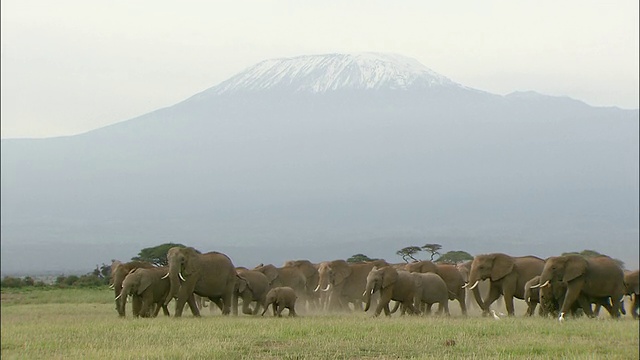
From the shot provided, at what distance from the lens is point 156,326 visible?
22.8 meters

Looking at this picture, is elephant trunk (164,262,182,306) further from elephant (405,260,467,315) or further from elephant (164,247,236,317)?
elephant (405,260,467,315)

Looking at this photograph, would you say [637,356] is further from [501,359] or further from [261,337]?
[261,337]

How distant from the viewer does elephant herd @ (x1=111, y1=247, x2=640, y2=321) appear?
27875 mm

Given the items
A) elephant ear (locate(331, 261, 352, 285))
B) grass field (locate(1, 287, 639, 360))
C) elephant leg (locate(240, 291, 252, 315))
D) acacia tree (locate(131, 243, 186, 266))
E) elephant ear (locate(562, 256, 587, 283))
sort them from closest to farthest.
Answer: grass field (locate(1, 287, 639, 360)) → elephant ear (locate(562, 256, 587, 283)) → elephant leg (locate(240, 291, 252, 315)) → elephant ear (locate(331, 261, 352, 285)) → acacia tree (locate(131, 243, 186, 266))

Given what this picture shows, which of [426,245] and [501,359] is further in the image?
[426,245]

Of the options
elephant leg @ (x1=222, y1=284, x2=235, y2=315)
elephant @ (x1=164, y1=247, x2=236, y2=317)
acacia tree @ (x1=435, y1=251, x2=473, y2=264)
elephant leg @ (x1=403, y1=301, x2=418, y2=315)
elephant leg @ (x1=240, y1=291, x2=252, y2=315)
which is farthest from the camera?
acacia tree @ (x1=435, y1=251, x2=473, y2=264)

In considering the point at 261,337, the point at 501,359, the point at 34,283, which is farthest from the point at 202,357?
the point at 34,283

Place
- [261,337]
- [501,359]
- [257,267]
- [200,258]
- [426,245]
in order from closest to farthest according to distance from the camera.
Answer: [501,359] → [261,337] → [200,258] → [257,267] → [426,245]

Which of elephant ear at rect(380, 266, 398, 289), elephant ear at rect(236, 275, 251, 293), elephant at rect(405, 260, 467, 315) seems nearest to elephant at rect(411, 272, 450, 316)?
elephant ear at rect(380, 266, 398, 289)

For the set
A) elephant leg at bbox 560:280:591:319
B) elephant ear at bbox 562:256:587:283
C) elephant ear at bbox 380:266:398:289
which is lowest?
elephant leg at bbox 560:280:591:319

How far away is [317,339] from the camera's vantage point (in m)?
19.9

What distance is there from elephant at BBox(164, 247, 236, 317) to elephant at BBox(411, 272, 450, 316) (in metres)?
6.14

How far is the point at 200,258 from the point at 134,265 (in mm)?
2509

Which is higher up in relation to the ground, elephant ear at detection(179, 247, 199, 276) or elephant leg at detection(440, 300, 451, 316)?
elephant ear at detection(179, 247, 199, 276)
